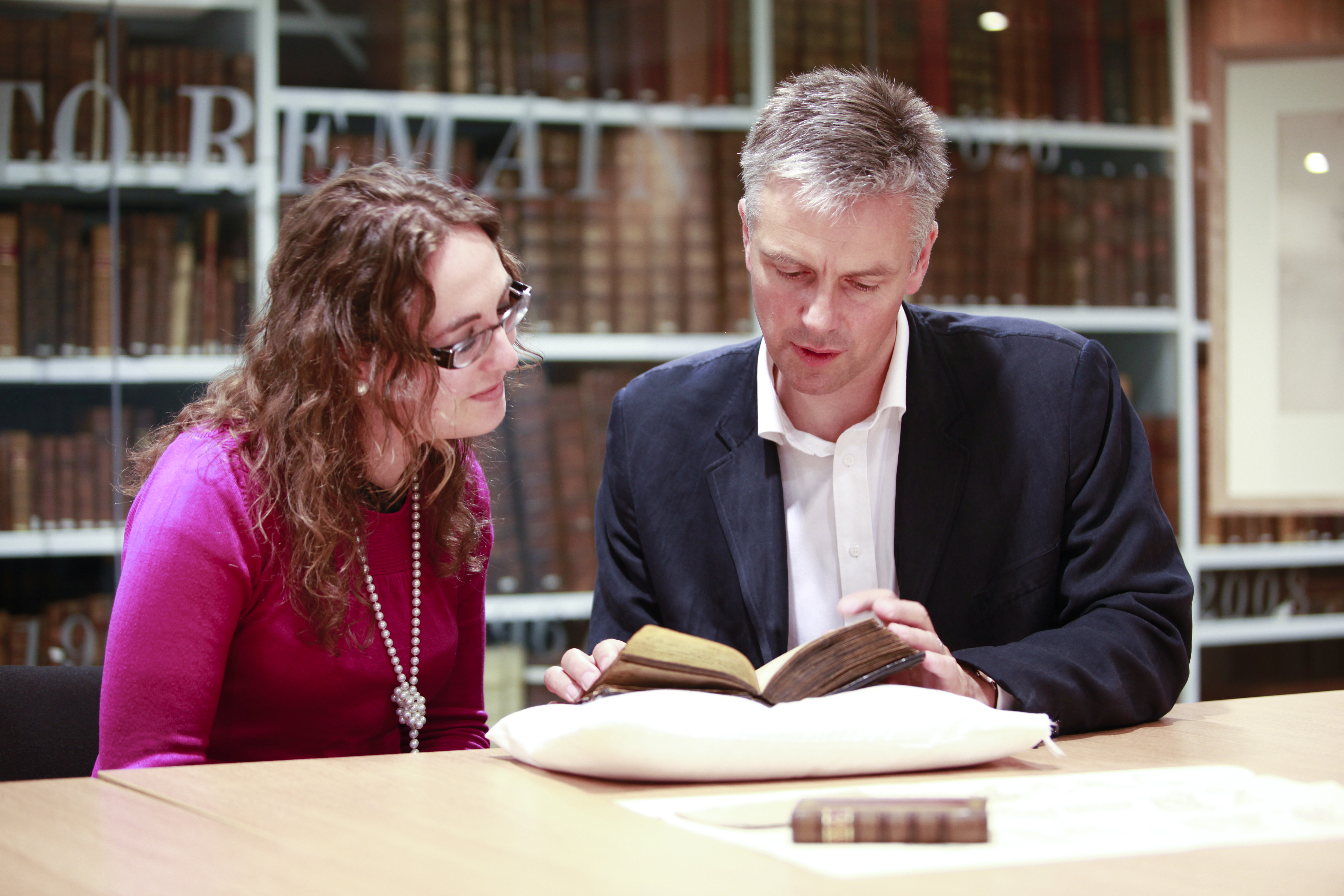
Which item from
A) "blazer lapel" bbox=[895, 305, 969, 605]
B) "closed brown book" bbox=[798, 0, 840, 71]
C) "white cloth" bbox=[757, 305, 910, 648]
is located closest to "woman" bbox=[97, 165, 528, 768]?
"white cloth" bbox=[757, 305, 910, 648]

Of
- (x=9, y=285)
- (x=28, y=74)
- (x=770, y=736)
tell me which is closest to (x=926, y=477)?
(x=770, y=736)

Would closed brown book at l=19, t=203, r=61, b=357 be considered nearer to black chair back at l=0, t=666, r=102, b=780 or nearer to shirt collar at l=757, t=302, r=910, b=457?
black chair back at l=0, t=666, r=102, b=780

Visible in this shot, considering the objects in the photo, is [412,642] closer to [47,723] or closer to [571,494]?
[47,723]

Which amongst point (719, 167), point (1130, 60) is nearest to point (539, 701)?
point (719, 167)

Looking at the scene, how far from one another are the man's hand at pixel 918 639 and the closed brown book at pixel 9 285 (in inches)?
91.0

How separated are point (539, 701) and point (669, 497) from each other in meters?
1.53

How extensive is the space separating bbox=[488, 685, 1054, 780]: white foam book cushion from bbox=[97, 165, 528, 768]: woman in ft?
1.24

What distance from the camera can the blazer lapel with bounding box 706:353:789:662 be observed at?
5.16 feet

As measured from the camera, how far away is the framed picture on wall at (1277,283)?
328 cm

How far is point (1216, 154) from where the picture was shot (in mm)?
3307

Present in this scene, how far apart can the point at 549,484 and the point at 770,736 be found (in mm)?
2082

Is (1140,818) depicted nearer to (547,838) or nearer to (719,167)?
(547,838)

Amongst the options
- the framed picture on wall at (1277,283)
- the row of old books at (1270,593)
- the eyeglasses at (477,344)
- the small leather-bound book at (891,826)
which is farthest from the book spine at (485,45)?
the small leather-bound book at (891,826)

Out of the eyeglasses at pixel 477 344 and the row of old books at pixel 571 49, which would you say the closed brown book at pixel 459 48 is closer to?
the row of old books at pixel 571 49
